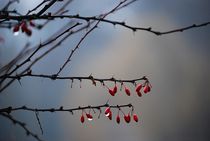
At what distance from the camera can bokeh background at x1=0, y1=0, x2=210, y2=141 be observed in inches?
90.3

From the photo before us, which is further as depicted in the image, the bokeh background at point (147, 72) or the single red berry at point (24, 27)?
the bokeh background at point (147, 72)

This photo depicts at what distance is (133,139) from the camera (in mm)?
2285

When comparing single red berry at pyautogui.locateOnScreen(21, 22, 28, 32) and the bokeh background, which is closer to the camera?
single red berry at pyautogui.locateOnScreen(21, 22, 28, 32)

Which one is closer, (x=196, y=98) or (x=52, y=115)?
(x=196, y=98)

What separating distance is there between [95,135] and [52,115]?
0.39m

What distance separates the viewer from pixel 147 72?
7.58ft

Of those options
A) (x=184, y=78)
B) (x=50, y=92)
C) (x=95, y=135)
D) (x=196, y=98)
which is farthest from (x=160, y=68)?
(x=50, y=92)

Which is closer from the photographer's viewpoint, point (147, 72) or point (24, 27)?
point (24, 27)

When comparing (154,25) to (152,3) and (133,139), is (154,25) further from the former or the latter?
(133,139)

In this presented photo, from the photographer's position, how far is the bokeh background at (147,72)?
2.29 metres

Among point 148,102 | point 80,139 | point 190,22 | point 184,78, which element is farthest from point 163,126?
point 190,22

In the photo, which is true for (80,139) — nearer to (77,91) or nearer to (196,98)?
(77,91)

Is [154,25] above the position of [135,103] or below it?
above

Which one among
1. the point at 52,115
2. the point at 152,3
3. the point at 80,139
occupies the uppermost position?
the point at 152,3
